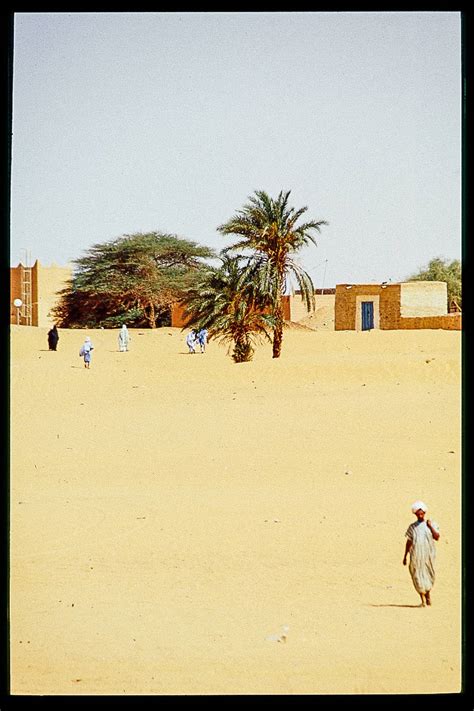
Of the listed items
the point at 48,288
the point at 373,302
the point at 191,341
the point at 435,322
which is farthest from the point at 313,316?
the point at 48,288

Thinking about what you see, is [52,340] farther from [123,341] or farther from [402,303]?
[402,303]

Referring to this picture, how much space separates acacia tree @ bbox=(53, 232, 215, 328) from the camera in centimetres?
3866

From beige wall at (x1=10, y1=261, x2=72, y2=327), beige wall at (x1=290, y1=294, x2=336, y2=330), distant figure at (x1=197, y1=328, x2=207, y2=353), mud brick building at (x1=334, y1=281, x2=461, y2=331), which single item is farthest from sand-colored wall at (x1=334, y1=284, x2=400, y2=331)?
beige wall at (x1=10, y1=261, x2=72, y2=327)

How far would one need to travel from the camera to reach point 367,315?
32.5 m

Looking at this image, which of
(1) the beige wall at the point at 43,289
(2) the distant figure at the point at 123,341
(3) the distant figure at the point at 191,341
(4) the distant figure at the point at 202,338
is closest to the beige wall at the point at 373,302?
(4) the distant figure at the point at 202,338

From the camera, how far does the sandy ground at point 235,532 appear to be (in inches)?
261

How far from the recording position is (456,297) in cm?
3594

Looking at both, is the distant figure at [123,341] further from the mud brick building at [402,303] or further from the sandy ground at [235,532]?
the mud brick building at [402,303]

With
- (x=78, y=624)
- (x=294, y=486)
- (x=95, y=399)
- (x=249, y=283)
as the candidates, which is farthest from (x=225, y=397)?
(x=78, y=624)

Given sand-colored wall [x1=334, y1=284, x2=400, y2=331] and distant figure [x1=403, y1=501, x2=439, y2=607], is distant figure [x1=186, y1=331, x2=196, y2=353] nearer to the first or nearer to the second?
sand-colored wall [x1=334, y1=284, x2=400, y2=331]

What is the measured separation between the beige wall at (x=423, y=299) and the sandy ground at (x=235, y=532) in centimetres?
874

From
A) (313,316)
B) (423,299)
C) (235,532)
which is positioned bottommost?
(235,532)

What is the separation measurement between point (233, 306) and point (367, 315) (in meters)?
8.34

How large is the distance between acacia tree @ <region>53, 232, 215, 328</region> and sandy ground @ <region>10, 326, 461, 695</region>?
16028 mm
